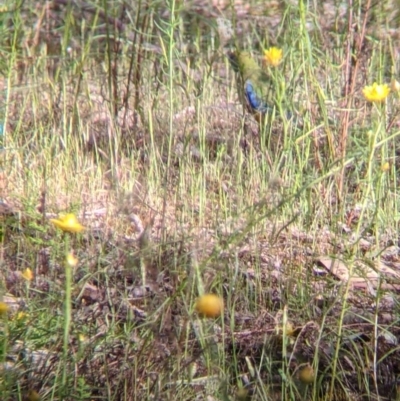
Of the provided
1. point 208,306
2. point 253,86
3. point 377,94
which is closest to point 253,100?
point 253,86

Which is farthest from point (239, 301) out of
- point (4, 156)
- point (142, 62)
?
point (142, 62)

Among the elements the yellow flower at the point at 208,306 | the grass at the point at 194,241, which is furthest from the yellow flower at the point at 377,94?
the yellow flower at the point at 208,306

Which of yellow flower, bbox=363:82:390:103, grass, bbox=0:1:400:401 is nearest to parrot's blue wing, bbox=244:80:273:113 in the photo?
grass, bbox=0:1:400:401

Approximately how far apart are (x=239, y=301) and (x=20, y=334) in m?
0.82

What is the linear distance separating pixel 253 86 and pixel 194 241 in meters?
1.60

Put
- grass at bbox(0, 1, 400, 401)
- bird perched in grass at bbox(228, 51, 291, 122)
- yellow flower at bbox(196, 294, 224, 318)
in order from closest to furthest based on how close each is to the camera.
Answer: yellow flower at bbox(196, 294, 224, 318) < grass at bbox(0, 1, 400, 401) < bird perched in grass at bbox(228, 51, 291, 122)

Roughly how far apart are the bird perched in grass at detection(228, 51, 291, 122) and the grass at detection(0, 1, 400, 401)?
14 cm

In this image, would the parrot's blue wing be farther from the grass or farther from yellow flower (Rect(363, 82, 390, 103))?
yellow flower (Rect(363, 82, 390, 103))

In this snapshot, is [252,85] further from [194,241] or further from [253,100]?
[194,241]

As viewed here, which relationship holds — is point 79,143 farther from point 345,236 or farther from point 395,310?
point 395,310

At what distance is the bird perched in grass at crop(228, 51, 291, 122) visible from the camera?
4.34 m

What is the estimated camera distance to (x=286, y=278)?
3.12m

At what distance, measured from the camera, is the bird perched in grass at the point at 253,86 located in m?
4.34

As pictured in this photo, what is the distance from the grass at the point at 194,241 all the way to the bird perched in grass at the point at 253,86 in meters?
0.14
